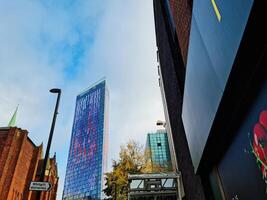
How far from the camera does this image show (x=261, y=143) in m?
3.16

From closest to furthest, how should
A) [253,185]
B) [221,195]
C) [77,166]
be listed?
1. [253,185]
2. [221,195]
3. [77,166]

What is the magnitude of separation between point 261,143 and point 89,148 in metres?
146

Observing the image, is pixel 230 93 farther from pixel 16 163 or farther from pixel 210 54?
pixel 16 163

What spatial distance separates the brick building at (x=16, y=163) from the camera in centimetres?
2614

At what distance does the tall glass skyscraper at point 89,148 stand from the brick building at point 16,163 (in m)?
101

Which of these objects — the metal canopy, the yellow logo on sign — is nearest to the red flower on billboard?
the yellow logo on sign

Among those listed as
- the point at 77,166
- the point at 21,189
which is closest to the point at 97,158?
the point at 77,166

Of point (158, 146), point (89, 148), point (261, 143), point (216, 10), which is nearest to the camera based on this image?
point (261, 143)

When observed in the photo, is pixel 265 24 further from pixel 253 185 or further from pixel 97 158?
pixel 97 158

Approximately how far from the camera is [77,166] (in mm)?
145000

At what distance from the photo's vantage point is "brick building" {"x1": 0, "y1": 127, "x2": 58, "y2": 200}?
26136mm

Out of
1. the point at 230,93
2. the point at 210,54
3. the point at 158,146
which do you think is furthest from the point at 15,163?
the point at 158,146

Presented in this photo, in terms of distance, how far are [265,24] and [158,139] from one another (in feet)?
266

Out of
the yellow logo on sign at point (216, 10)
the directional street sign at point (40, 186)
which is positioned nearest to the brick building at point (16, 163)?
the directional street sign at point (40, 186)
